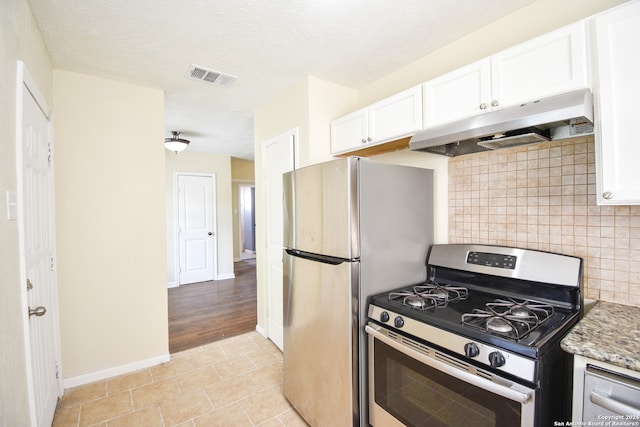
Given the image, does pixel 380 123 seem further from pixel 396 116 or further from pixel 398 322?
pixel 398 322

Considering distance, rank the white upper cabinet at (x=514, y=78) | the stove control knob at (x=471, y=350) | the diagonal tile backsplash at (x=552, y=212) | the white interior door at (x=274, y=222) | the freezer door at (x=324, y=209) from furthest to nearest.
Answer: the white interior door at (x=274, y=222) → the freezer door at (x=324, y=209) → the diagonal tile backsplash at (x=552, y=212) → the white upper cabinet at (x=514, y=78) → the stove control knob at (x=471, y=350)

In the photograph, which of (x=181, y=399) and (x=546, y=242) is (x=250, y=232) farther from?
(x=546, y=242)

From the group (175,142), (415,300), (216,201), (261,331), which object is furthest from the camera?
(216,201)

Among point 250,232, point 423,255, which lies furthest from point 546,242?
point 250,232

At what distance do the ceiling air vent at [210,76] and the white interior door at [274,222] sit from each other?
2.20 ft

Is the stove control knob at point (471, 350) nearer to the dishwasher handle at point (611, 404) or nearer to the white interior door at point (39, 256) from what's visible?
the dishwasher handle at point (611, 404)

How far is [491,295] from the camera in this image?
5.54ft

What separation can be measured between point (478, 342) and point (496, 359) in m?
0.08

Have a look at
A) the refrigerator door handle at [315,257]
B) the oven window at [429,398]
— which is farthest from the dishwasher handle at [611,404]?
the refrigerator door handle at [315,257]

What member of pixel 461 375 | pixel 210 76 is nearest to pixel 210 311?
pixel 210 76

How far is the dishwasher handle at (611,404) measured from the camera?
90 centimetres

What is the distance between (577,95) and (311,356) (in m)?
1.89

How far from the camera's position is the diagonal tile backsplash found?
1.38 m

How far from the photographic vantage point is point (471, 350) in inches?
45.5
